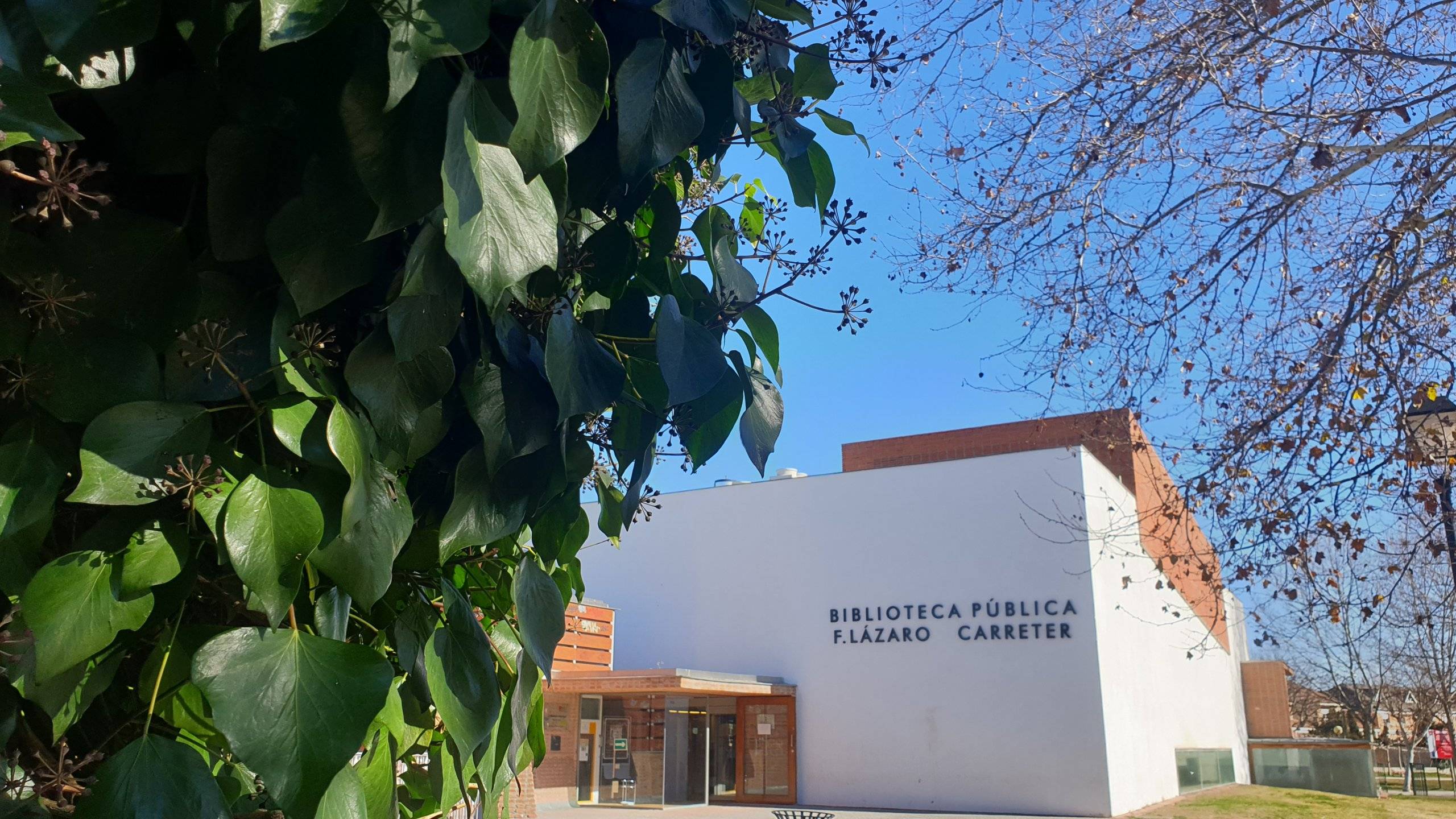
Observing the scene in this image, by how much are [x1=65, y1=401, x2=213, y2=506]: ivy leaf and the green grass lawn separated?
2412 centimetres

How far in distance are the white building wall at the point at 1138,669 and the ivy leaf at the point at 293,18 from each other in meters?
17.8

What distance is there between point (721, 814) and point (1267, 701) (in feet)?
129

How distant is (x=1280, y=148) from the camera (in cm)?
609

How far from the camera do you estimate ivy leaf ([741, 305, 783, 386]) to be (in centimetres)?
119

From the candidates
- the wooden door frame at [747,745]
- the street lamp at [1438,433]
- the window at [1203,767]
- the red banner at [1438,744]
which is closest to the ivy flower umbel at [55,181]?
the street lamp at [1438,433]

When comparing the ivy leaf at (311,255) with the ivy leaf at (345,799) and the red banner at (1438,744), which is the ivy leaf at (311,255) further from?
the red banner at (1438,744)

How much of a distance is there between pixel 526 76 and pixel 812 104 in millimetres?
532

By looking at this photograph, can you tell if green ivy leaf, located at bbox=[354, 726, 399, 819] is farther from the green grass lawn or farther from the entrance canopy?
the green grass lawn

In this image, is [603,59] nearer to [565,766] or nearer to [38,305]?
[38,305]

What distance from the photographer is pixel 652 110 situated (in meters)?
0.90

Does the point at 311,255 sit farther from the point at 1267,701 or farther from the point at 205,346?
the point at 1267,701

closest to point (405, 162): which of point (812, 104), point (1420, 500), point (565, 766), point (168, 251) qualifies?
point (168, 251)

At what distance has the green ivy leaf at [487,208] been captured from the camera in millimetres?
677

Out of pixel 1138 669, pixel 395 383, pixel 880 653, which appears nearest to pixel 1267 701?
pixel 1138 669
